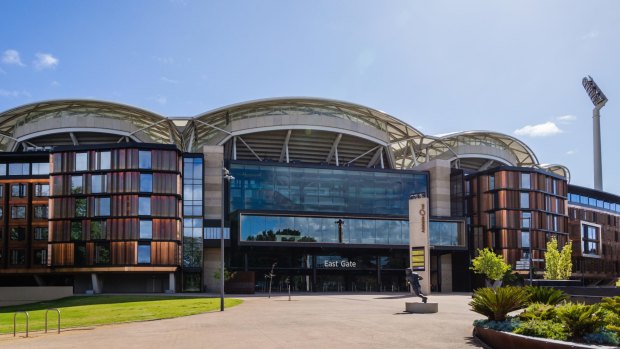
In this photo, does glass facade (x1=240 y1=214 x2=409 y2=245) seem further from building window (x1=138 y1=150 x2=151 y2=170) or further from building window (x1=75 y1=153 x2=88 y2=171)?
building window (x1=75 y1=153 x2=88 y2=171)

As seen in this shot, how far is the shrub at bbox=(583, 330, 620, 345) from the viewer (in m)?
14.9

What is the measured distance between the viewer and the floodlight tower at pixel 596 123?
138 meters

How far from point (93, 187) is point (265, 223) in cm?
1891

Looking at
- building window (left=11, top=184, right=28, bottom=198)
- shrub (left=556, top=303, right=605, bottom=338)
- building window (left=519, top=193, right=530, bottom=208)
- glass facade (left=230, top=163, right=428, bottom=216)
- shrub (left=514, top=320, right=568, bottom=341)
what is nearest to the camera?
shrub (left=556, top=303, right=605, bottom=338)

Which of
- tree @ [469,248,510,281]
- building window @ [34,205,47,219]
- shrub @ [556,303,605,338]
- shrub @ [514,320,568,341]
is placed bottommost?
tree @ [469,248,510,281]

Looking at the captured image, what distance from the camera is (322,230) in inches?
3019

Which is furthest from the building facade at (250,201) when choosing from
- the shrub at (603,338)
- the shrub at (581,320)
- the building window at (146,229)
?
the shrub at (603,338)

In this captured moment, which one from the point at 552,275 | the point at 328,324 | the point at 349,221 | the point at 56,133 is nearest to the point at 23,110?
the point at 56,133

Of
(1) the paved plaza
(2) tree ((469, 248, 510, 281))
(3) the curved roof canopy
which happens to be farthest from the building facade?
(1) the paved plaza

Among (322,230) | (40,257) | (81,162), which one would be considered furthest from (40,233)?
(322,230)

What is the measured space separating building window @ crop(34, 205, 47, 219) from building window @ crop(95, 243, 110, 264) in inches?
607

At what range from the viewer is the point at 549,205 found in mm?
86812

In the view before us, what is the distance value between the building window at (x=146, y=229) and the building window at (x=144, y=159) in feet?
18.9

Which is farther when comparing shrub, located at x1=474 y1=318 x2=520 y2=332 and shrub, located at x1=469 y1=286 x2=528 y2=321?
shrub, located at x1=469 y1=286 x2=528 y2=321
